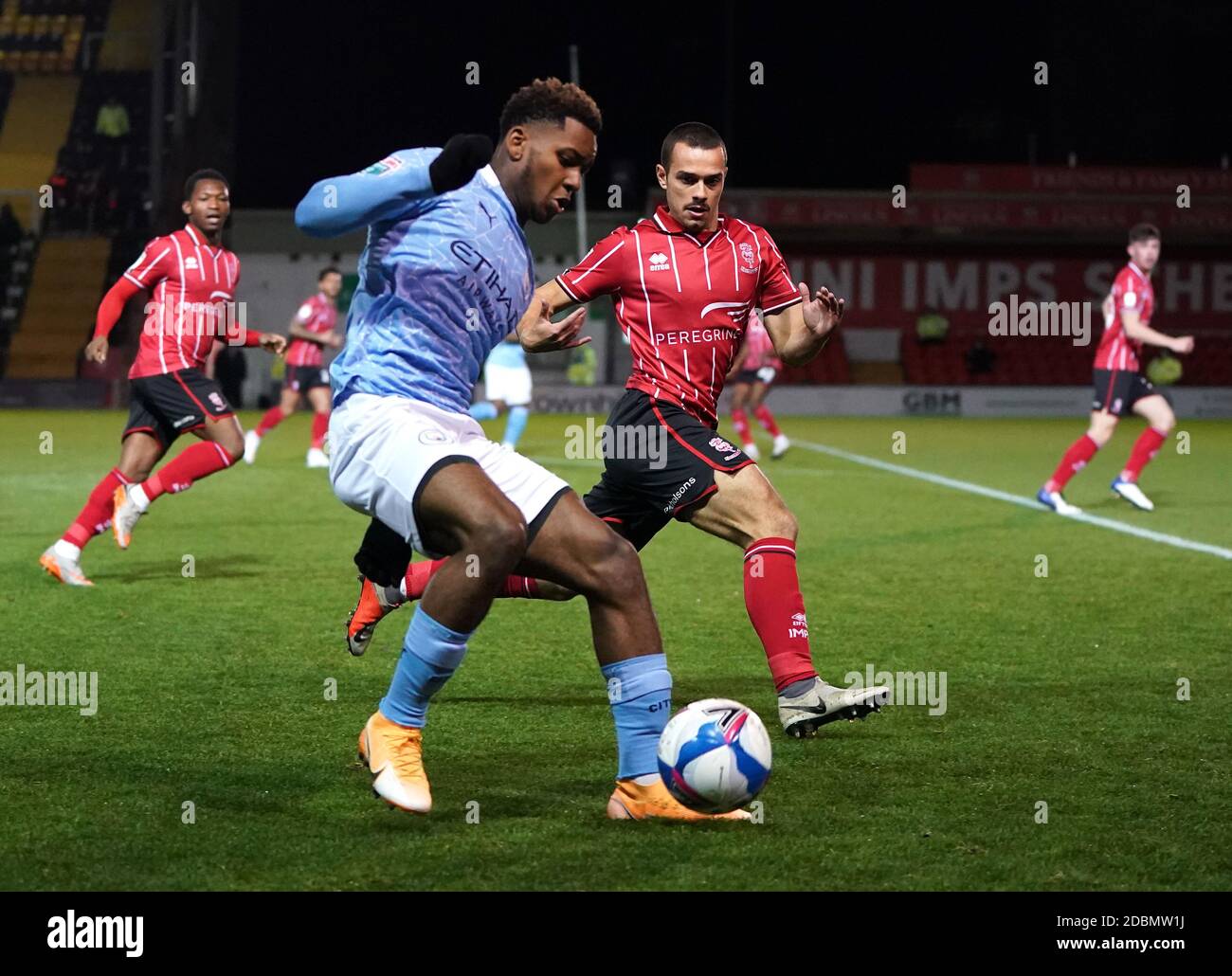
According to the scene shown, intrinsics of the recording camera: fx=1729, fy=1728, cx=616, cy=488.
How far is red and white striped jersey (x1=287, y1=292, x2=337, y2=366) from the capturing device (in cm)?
1853

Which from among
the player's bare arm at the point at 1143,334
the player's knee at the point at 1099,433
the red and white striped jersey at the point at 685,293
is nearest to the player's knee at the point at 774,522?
the red and white striped jersey at the point at 685,293

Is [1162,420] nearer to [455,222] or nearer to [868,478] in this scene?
[868,478]

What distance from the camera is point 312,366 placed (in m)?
19.1

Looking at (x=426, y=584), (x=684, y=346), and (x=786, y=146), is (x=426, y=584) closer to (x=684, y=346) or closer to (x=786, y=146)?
(x=684, y=346)

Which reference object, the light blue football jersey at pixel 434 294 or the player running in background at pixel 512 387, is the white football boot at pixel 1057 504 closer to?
the player running in background at pixel 512 387

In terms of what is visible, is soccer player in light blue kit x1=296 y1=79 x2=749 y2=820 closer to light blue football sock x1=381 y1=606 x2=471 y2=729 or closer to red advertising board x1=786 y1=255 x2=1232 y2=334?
light blue football sock x1=381 y1=606 x2=471 y2=729

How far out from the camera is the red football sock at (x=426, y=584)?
6305 millimetres

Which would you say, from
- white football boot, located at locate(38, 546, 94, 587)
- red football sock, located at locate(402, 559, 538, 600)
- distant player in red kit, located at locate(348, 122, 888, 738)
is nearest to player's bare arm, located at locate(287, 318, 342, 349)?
white football boot, located at locate(38, 546, 94, 587)

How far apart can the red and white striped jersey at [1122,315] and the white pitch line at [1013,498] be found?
1223mm

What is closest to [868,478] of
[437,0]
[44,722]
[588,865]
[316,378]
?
[316,378]

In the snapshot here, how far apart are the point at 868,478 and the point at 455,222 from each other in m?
12.5

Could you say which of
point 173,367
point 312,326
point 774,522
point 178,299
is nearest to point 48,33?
point 312,326

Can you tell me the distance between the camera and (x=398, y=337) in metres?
4.72
